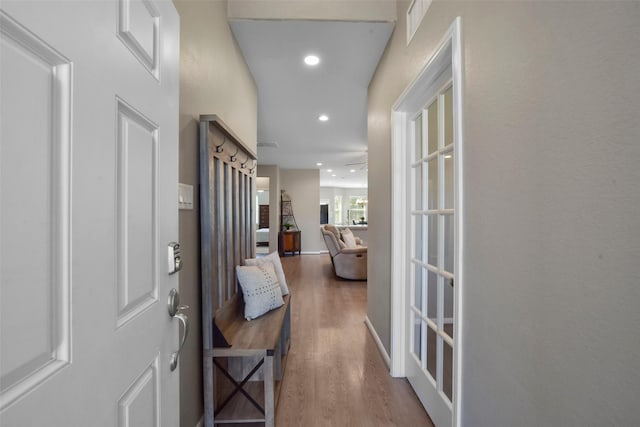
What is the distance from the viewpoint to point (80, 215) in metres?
0.53

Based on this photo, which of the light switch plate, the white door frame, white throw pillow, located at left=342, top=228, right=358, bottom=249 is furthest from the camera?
white throw pillow, located at left=342, top=228, right=358, bottom=249

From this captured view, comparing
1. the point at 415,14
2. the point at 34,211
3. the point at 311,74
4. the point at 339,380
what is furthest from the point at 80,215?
the point at 311,74

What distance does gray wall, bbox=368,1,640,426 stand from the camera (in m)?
0.63

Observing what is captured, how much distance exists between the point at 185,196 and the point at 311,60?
201 centimetres

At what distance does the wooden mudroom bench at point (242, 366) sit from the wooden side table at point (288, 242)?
7025mm

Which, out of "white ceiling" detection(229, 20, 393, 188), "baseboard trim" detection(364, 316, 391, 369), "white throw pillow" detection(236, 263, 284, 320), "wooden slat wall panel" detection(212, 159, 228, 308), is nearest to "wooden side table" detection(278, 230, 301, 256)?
"white ceiling" detection(229, 20, 393, 188)

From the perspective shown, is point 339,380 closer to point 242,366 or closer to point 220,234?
point 242,366

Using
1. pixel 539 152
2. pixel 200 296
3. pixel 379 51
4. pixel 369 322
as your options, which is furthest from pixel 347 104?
pixel 539 152

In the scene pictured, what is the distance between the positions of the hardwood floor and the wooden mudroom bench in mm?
178

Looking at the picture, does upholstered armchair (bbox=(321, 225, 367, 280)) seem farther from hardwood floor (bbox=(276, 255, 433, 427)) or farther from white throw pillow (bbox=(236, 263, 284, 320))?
white throw pillow (bbox=(236, 263, 284, 320))

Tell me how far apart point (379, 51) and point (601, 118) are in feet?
7.94

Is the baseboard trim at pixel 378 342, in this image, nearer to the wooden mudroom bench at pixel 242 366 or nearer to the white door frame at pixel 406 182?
the white door frame at pixel 406 182

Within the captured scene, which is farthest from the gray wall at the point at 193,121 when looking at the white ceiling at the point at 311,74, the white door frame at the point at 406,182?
the white door frame at the point at 406,182

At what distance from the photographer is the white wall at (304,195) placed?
9859 millimetres
